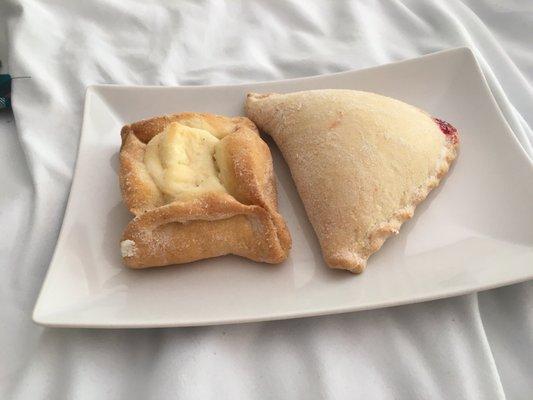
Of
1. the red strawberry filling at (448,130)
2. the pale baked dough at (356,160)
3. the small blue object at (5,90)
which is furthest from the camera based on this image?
the small blue object at (5,90)

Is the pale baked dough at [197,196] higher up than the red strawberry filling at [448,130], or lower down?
lower down

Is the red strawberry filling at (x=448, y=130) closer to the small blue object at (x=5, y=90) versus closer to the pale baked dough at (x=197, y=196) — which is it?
the pale baked dough at (x=197, y=196)

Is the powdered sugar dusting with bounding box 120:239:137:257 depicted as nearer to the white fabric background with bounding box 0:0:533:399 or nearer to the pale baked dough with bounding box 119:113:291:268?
the pale baked dough with bounding box 119:113:291:268

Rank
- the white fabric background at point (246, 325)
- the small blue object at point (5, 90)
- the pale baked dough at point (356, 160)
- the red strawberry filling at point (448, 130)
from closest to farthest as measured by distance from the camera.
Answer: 1. the white fabric background at point (246, 325)
2. the pale baked dough at point (356, 160)
3. the red strawberry filling at point (448, 130)
4. the small blue object at point (5, 90)

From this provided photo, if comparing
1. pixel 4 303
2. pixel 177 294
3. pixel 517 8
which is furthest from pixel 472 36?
pixel 4 303

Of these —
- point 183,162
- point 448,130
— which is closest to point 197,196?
point 183,162

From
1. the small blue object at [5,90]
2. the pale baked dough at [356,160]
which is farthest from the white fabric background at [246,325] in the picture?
the pale baked dough at [356,160]

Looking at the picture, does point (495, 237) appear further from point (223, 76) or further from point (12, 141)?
point (12, 141)
